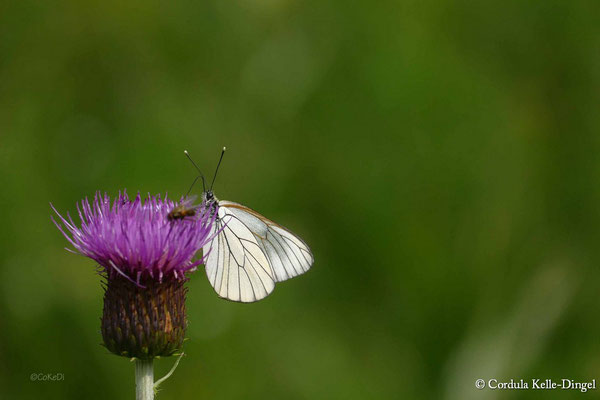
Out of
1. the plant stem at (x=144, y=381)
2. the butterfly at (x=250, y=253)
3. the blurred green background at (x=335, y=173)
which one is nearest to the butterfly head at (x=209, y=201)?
the butterfly at (x=250, y=253)

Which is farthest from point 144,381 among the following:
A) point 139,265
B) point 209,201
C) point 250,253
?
point 250,253

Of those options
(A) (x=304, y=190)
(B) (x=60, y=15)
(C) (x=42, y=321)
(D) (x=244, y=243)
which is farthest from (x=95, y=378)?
(B) (x=60, y=15)

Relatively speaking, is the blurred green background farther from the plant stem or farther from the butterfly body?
the plant stem

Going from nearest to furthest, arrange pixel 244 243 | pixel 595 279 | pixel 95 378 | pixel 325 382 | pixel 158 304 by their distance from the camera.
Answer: pixel 158 304, pixel 244 243, pixel 95 378, pixel 325 382, pixel 595 279

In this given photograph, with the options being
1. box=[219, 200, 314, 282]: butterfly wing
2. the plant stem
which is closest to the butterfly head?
box=[219, 200, 314, 282]: butterfly wing

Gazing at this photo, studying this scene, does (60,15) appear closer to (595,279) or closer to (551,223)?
(551,223)

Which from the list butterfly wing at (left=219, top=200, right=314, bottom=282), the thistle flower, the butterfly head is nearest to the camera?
the thistle flower

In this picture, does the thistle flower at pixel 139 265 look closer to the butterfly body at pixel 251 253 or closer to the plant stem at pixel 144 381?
the plant stem at pixel 144 381
